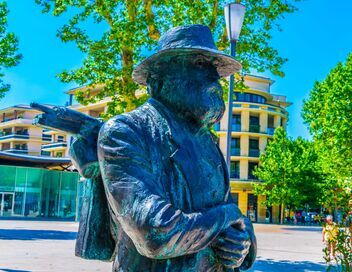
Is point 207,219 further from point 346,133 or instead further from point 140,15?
point 346,133

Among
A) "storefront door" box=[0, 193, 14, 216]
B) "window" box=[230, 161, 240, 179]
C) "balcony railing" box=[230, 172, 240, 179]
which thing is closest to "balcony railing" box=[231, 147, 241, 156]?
"window" box=[230, 161, 240, 179]

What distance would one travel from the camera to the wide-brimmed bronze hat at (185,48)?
2.03 meters

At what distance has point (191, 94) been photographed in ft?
6.68

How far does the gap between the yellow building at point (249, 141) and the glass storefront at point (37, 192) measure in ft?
62.3

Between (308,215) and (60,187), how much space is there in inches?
1197

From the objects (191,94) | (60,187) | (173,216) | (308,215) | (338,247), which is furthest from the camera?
(308,215)

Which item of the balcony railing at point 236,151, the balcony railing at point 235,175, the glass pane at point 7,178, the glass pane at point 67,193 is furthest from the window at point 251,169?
the glass pane at point 7,178

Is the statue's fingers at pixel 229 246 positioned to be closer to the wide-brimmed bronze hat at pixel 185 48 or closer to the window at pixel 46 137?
the wide-brimmed bronze hat at pixel 185 48

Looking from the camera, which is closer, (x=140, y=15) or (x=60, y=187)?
(x=140, y=15)

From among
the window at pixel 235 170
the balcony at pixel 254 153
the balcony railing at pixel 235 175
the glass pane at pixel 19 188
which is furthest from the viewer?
the balcony at pixel 254 153

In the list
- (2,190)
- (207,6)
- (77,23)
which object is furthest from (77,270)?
(2,190)

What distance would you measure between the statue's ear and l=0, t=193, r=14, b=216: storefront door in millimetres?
37823

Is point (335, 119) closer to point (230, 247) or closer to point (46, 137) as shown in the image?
point (230, 247)

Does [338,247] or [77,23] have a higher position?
[77,23]
